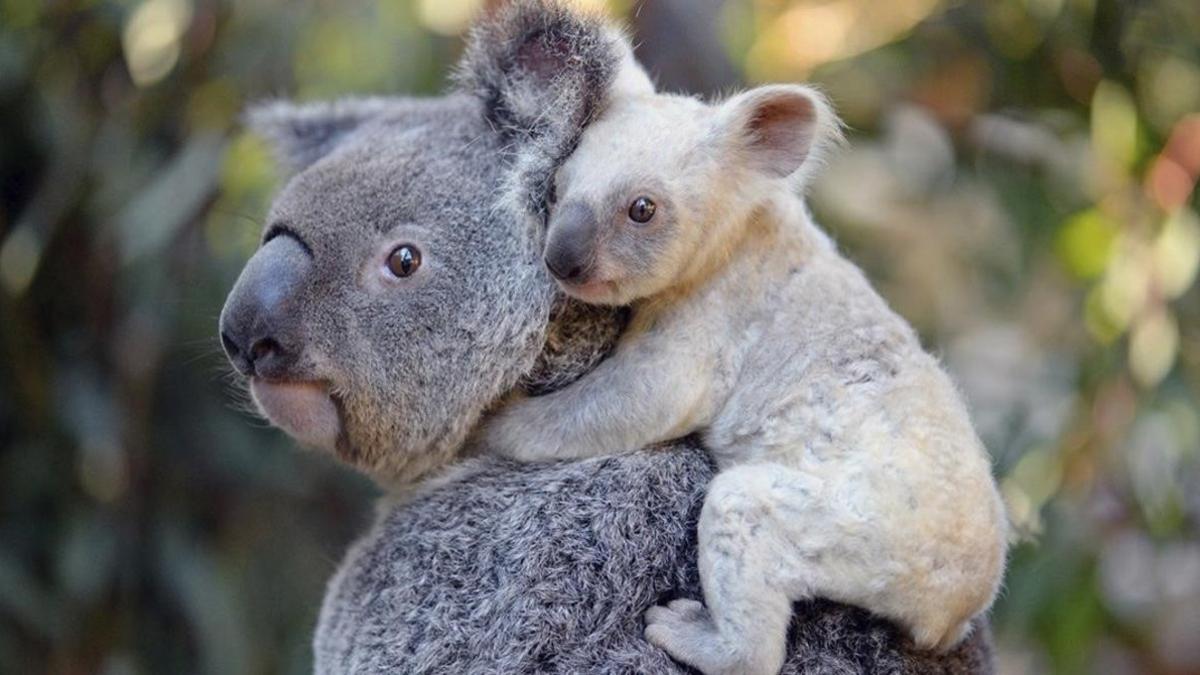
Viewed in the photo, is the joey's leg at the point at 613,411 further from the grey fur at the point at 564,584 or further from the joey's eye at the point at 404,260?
the joey's eye at the point at 404,260

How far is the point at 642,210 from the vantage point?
171cm

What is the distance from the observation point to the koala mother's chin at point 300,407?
6.03 feet

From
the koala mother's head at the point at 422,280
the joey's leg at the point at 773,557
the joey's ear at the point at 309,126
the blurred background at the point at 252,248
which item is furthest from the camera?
the blurred background at the point at 252,248

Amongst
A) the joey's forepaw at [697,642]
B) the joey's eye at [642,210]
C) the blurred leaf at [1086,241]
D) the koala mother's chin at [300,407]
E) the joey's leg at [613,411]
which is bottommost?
the blurred leaf at [1086,241]

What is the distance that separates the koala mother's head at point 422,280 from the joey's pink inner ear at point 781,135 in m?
0.22

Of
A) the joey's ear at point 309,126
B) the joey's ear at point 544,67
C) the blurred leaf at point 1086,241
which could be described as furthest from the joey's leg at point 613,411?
the blurred leaf at point 1086,241

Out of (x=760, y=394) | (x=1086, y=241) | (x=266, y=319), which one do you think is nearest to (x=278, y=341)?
(x=266, y=319)

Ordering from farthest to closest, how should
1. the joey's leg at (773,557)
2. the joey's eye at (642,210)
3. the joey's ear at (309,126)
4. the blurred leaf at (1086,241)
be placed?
the blurred leaf at (1086,241) < the joey's ear at (309,126) < the joey's eye at (642,210) < the joey's leg at (773,557)

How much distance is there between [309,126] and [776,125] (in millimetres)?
899

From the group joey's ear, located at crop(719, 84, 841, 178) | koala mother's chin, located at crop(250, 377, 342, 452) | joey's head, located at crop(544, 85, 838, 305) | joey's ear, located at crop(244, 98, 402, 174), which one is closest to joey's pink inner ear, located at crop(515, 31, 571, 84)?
joey's head, located at crop(544, 85, 838, 305)

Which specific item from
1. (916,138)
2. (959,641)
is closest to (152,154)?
(916,138)

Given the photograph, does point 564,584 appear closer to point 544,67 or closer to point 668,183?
point 668,183

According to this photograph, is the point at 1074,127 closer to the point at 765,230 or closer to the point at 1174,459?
the point at 1174,459

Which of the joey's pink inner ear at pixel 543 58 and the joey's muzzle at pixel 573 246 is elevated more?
the joey's pink inner ear at pixel 543 58
